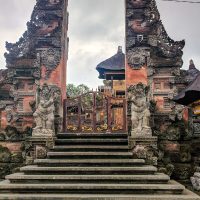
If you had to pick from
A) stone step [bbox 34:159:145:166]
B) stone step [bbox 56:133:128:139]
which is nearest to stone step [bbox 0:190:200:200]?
stone step [bbox 34:159:145:166]

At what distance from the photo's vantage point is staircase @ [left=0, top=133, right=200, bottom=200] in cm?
630

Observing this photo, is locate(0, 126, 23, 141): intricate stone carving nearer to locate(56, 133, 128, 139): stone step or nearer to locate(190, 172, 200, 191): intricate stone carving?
locate(56, 133, 128, 139): stone step

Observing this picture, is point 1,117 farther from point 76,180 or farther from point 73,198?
point 73,198

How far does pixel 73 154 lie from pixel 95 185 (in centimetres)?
166

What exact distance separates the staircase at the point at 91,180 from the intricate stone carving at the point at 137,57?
2.88 meters

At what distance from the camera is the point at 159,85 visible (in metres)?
10.2

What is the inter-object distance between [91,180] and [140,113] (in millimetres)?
2432

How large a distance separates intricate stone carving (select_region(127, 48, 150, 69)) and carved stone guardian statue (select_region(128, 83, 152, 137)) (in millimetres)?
1465

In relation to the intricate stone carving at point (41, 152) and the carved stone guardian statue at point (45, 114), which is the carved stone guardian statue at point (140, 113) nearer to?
the carved stone guardian statue at point (45, 114)

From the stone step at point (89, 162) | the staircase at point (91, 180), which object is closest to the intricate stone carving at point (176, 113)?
the staircase at point (91, 180)

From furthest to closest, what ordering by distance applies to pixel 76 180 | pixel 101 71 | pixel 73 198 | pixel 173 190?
pixel 101 71 → pixel 76 180 → pixel 173 190 → pixel 73 198

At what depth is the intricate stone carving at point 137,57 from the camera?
9.89m

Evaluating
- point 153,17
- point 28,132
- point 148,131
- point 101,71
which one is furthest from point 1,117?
point 101,71

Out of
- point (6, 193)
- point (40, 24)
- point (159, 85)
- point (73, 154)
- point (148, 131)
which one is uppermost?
point (40, 24)
